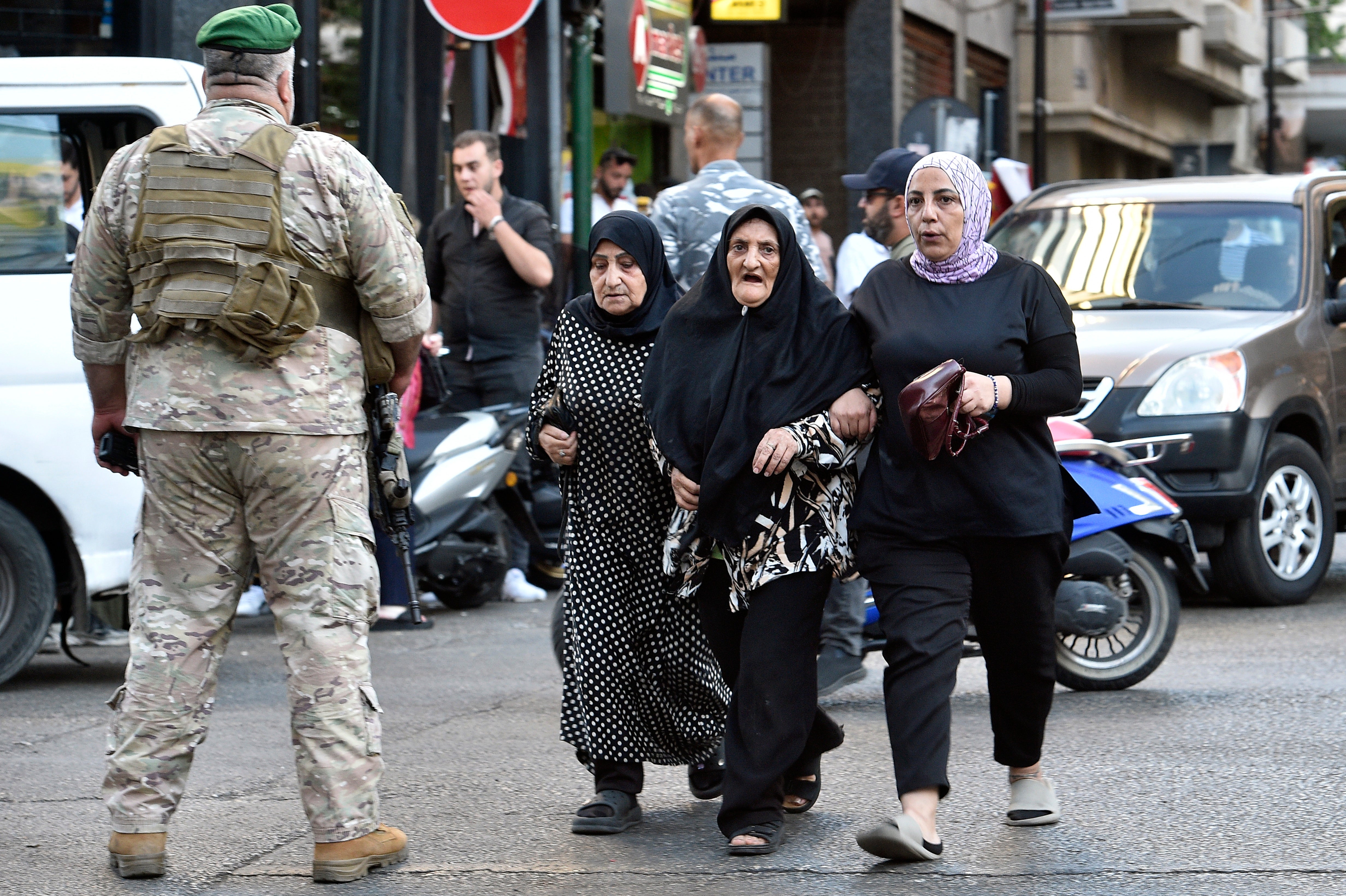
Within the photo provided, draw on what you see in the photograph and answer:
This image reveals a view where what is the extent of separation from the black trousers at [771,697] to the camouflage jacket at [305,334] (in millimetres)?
1056

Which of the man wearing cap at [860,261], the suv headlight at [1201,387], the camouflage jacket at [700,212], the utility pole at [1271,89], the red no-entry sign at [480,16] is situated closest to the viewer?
the man wearing cap at [860,261]

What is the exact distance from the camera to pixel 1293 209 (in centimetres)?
974

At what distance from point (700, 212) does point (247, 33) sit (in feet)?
8.11

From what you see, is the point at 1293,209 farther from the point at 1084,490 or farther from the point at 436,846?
the point at 436,846

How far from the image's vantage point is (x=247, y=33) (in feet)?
14.6

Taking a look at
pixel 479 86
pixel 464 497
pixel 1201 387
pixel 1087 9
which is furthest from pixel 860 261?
pixel 1087 9

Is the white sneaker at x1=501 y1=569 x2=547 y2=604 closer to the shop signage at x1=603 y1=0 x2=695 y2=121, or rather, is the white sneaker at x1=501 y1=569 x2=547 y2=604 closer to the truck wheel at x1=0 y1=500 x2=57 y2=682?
the truck wheel at x1=0 y1=500 x2=57 y2=682

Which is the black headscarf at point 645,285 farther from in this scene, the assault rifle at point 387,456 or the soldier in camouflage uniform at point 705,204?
the soldier in camouflage uniform at point 705,204

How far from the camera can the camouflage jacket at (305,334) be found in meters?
4.42

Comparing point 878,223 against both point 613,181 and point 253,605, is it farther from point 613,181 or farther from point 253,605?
point 613,181

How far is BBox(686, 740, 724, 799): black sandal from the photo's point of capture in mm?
5215

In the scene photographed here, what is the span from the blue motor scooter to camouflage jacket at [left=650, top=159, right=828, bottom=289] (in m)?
1.25

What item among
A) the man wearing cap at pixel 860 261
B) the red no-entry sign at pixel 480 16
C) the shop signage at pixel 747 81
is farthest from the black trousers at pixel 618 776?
the shop signage at pixel 747 81

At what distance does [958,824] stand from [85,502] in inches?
144
